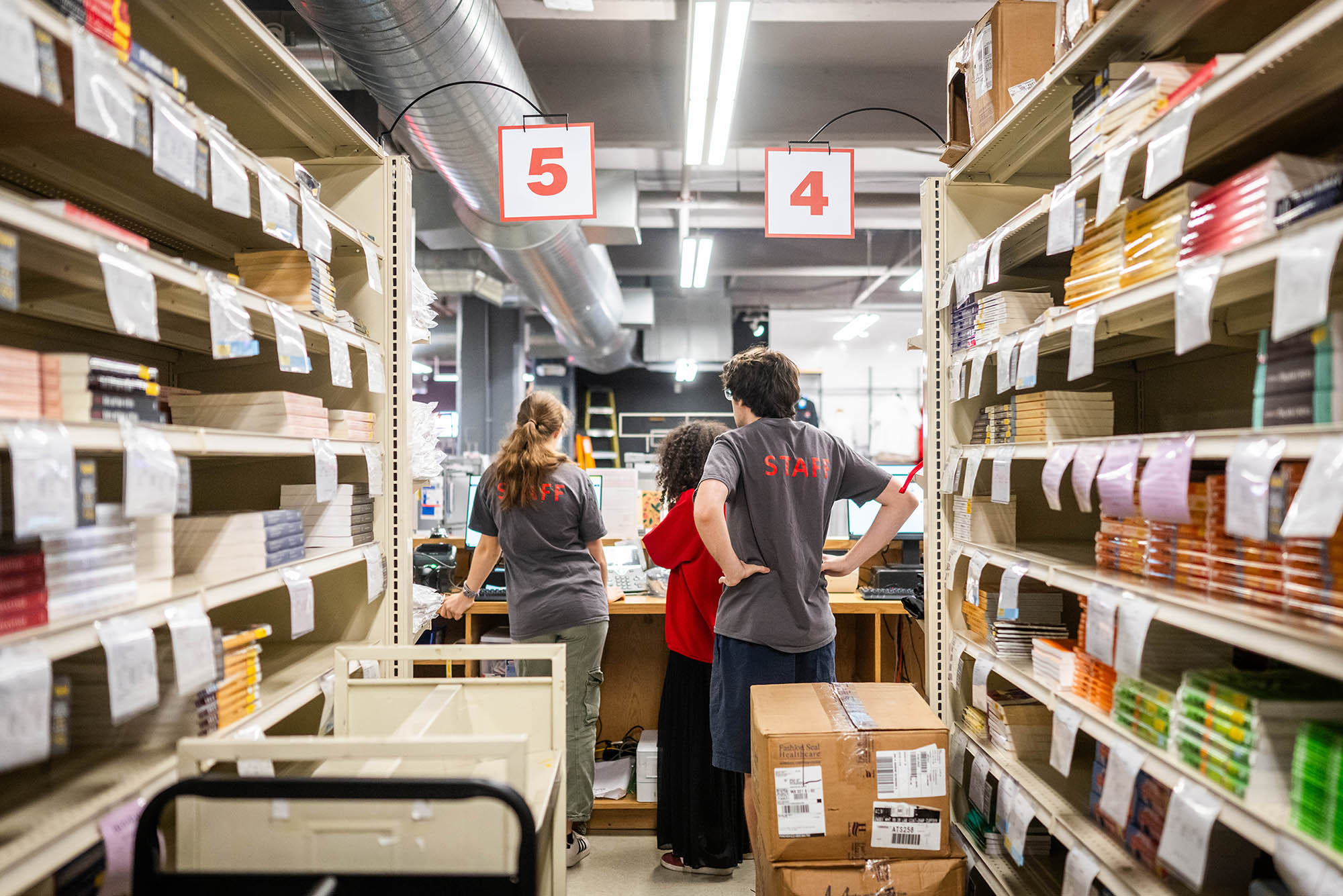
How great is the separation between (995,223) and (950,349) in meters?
0.44

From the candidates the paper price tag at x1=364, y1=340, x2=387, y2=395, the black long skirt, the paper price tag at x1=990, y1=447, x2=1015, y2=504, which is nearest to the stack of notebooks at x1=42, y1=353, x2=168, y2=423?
the paper price tag at x1=364, y1=340, x2=387, y2=395

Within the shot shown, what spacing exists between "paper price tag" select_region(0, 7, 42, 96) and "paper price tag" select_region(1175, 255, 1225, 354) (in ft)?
5.67

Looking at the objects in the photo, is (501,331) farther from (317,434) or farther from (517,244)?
(317,434)

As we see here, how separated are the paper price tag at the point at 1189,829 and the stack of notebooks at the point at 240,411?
1.97 m

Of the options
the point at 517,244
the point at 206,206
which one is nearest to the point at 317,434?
the point at 206,206

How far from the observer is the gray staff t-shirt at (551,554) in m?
3.11

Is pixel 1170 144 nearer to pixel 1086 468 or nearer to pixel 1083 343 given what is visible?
pixel 1083 343

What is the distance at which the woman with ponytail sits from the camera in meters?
3.10

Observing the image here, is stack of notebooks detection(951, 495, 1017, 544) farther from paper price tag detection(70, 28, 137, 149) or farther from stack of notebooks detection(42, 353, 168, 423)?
paper price tag detection(70, 28, 137, 149)

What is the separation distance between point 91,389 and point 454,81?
2349 mm

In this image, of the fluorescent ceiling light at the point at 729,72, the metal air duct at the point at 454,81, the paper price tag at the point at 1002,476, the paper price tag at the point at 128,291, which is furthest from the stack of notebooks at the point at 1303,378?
the metal air duct at the point at 454,81

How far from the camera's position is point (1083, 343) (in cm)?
166

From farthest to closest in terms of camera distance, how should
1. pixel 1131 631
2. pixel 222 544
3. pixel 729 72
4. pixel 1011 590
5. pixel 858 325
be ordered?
pixel 858 325 < pixel 729 72 < pixel 1011 590 < pixel 222 544 < pixel 1131 631

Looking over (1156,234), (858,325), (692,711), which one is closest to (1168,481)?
(1156,234)
